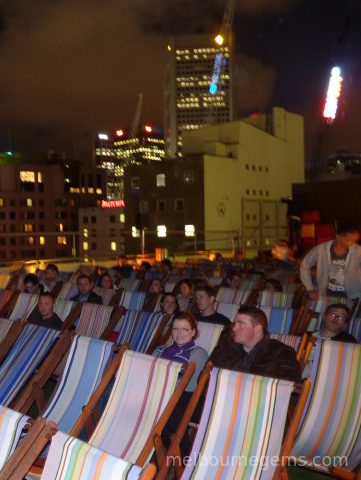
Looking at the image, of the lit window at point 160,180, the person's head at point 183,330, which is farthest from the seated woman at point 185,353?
the lit window at point 160,180

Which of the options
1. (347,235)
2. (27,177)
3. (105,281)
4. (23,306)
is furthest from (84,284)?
(27,177)

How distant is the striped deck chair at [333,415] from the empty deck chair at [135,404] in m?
0.69

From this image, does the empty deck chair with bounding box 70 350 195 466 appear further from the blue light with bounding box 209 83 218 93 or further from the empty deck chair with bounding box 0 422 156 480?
the blue light with bounding box 209 83 218 93

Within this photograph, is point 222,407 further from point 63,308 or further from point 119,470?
point 63,308

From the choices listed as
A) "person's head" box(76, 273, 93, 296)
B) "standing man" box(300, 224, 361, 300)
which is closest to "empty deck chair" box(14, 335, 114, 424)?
"standing man" box(300, 224, 361, 300)

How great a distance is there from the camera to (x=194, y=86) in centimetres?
15762

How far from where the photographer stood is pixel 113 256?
13.9 meters

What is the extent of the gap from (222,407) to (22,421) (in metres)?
0.96


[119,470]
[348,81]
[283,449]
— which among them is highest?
[348,81]

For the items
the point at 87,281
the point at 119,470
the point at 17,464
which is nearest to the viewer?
the point at 119,470

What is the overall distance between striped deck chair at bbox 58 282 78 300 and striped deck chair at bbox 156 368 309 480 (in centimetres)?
458

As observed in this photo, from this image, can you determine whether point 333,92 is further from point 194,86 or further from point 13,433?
point 194,86

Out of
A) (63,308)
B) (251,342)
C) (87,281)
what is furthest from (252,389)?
(87,281)

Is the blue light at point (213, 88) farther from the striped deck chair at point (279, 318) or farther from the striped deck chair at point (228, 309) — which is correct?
the striped deck chair at point (279, 318)
